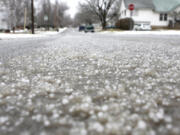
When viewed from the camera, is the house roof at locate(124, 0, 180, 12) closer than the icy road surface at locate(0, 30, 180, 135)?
No

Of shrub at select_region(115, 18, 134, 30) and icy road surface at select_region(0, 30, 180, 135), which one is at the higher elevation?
shrub at select_region(115, 18, 134, 30)

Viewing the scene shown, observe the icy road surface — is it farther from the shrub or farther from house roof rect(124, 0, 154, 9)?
house roof rect(124, 0, 154, 9)

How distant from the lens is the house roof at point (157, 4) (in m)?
34.2

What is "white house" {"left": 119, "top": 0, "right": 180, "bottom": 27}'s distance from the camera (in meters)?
34.1

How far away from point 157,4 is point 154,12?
2142 millimetres

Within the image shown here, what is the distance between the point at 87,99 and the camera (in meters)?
1.57

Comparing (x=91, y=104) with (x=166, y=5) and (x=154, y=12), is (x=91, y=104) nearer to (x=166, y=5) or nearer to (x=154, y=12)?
(x=154, y=12)

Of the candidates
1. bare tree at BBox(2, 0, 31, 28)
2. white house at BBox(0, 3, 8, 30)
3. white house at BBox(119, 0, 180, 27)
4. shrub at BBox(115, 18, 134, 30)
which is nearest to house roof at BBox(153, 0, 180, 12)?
white house at BBox(119, 0, 180, 27)

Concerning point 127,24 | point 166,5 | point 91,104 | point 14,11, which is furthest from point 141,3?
point 91,104

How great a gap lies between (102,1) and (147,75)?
34322mm

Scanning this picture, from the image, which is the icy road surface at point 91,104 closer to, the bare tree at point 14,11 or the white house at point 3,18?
the bare tree at point 14,11

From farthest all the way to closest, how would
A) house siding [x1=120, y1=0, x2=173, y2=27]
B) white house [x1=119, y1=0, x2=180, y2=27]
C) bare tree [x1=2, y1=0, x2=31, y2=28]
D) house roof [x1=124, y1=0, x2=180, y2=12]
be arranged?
1. house siding [x1=120, y1=0, x2=173, y2=27]
2. house roof [x1=124, y1=0, x2=180, y2=12]
3. white house [x1=119, y1=0, x2=180, y2=27]
4. bare tree [x1=2, y1=0, x2=31, y2=28]

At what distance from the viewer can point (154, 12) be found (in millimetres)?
34750

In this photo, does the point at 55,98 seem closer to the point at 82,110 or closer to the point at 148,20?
the point at 82,110
